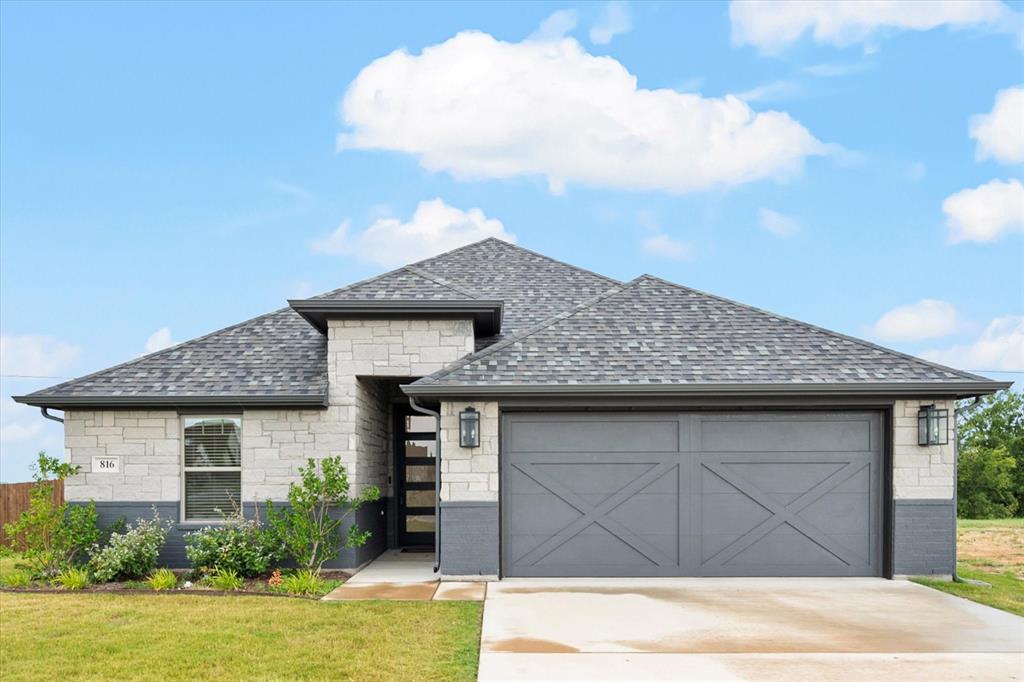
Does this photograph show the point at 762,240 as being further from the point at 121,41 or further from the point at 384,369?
the point at 121,41

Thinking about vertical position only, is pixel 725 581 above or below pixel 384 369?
below

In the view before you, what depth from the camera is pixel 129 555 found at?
35.7 ft

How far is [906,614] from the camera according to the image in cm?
848

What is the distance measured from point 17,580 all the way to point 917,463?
11975 millimetres

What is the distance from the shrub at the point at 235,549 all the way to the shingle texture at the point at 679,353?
130 inches

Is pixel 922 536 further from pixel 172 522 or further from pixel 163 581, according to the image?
pixel 172 522

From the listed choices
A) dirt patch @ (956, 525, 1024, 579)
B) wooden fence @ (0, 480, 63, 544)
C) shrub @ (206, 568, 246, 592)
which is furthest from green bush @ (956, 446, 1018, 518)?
wooden fence @ (0, 480, 63, 544)

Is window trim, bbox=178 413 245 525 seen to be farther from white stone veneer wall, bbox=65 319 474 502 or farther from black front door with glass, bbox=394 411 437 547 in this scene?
black front door with glass, bbox=394 411 437 547

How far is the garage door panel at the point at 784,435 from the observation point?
10.8 meters

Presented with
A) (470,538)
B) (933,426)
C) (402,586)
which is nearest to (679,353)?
(933,426)

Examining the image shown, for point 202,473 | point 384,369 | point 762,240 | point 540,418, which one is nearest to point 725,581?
point 540,418

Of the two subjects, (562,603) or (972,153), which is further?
(972,153)

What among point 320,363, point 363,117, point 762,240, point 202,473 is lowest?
point 202,473

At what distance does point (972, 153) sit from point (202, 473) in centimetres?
1640
